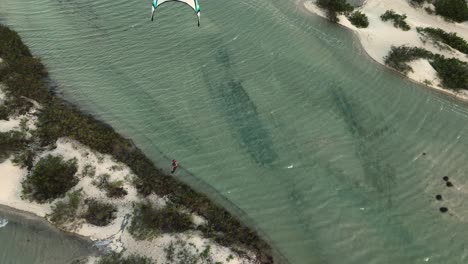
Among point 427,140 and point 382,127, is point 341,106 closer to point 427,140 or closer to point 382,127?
point 382,127

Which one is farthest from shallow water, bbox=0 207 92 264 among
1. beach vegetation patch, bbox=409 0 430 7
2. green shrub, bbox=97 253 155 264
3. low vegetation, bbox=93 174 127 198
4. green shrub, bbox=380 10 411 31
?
beach vegetation patch, bbox=409 0 430 7

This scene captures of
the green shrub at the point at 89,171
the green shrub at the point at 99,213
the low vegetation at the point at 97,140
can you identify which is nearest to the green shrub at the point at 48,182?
the low vegetation at the point at 97,140

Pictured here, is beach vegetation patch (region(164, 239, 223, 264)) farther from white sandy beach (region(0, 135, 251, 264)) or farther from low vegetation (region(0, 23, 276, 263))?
low vegetation (region(0, 23, 276, 263))

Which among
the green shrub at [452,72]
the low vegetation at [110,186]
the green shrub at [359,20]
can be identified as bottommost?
the low vegetation at [110,186]

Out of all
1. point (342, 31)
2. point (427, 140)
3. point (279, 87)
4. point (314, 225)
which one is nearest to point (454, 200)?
point (427, 140)

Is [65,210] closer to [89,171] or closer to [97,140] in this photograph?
[89,171]

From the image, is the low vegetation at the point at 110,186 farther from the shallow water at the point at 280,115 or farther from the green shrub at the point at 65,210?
the shallow water at the point at 280,115

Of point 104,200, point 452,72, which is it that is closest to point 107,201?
point 104,200
